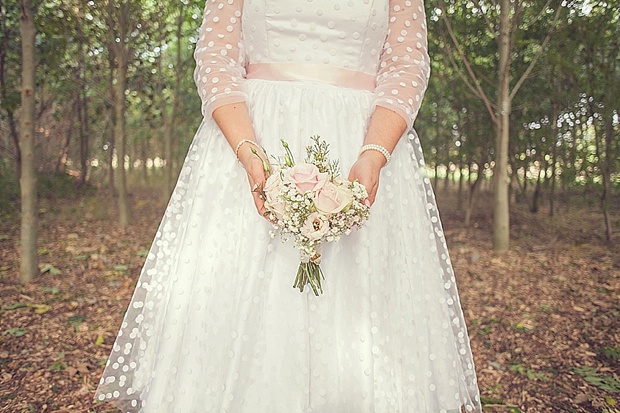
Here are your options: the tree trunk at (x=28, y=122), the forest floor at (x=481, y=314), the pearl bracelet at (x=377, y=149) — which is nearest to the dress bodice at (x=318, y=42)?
the pearl bracelet at (x=377, y=149)

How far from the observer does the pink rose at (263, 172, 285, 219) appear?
133 centimetres

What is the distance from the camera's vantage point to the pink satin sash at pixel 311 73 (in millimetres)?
1661

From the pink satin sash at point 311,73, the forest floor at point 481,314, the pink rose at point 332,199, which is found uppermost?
the pink satin sash at point 311,73

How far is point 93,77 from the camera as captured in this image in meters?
7.32

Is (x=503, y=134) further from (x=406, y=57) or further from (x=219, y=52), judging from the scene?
(x=219, y=52)

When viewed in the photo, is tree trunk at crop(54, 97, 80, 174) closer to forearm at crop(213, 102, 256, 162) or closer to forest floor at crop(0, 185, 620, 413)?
forest floor at crop(0, 185, 620, 413)

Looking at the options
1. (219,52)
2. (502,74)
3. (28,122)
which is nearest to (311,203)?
(219,52)

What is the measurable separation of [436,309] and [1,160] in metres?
8.54

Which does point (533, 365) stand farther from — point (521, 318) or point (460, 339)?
point (460, 339)

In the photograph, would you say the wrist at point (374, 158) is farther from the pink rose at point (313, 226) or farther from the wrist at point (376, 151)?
the pink rose at point (313, 226)

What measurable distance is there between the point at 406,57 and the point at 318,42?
30 cm

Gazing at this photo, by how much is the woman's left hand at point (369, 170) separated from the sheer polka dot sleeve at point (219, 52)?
0.41 meters

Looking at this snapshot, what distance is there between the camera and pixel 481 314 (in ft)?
13.0

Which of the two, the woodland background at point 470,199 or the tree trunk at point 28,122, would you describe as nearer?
the woodland background at point 470,199
